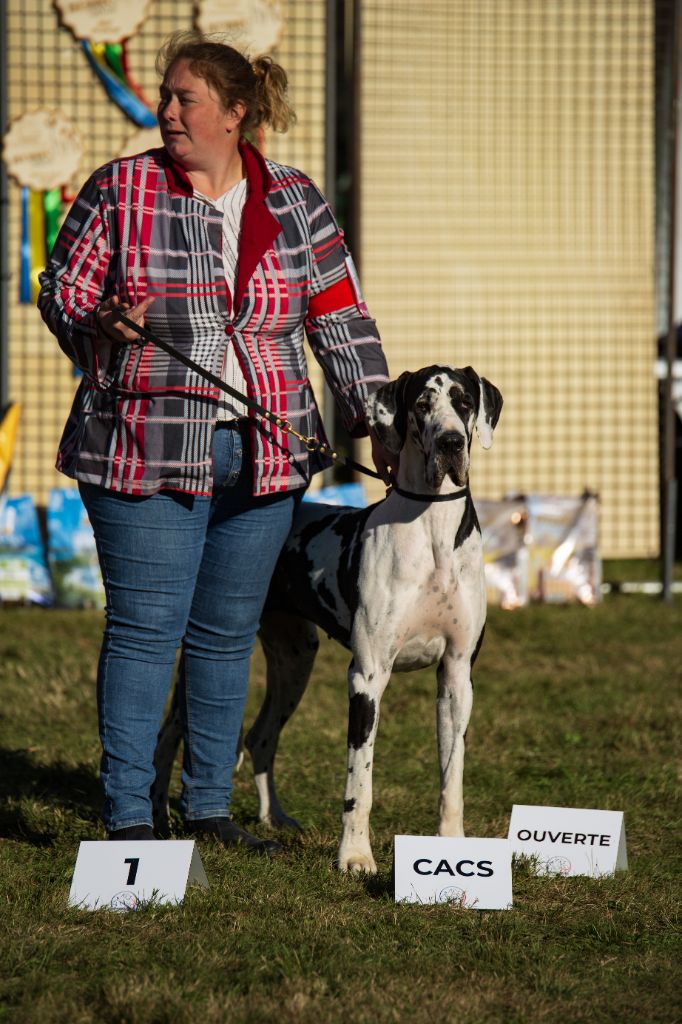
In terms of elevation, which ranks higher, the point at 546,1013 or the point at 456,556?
the point at 456,556

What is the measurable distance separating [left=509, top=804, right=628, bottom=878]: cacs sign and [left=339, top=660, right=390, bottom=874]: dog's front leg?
0.41 meters

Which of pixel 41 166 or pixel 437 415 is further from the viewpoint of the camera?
pixel 41 166

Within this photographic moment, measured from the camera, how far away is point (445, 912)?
10.6 feet

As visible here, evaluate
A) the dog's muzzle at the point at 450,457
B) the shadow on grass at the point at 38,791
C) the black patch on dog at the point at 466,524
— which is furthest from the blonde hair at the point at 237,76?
the shadow on grass at the point at 38,791

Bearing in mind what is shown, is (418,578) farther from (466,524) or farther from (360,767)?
(360,767)

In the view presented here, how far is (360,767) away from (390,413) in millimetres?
941

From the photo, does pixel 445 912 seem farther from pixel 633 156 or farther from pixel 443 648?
pixel 633 156

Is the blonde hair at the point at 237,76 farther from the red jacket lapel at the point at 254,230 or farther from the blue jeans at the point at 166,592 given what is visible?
the blue jeans at the point at 166,592

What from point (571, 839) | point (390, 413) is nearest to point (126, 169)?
point (390, 413)

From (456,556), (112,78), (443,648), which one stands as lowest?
(443,648)

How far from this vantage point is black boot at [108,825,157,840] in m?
3.50

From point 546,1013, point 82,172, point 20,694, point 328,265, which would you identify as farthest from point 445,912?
point 82,172

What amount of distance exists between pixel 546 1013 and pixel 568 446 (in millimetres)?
7348

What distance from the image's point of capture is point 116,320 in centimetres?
325
